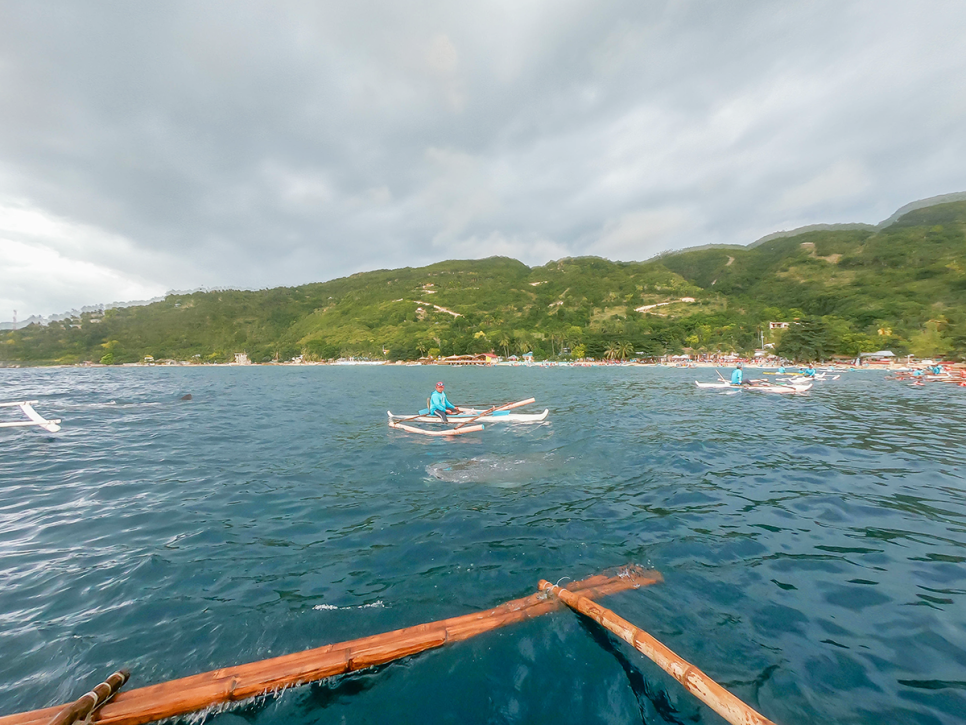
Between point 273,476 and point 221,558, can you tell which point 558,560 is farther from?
point 273,476

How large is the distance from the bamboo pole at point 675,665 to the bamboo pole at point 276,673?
675mm

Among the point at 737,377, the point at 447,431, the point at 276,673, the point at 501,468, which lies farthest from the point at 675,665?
the point at 737,377

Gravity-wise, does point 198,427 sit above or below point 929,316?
below

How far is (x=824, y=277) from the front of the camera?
615 ft

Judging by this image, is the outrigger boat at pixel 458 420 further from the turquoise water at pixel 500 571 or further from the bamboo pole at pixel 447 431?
the turquoise water at pixel 500 571

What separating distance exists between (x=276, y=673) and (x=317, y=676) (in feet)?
1.42

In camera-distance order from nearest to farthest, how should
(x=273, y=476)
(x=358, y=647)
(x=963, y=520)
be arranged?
(x=358, y=647) → (x=963, y=520) → (x=273, y=476)

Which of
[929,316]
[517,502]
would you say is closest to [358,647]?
[517,502]

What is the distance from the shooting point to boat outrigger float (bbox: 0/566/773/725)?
3.38 metres

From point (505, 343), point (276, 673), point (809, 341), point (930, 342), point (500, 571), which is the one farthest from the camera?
point (505, 343)

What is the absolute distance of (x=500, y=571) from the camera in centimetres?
686

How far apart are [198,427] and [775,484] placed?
27.3 metres

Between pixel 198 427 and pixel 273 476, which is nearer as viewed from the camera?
pixel 273 476

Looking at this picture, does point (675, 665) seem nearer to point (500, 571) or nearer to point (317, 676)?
point (500, 571)
